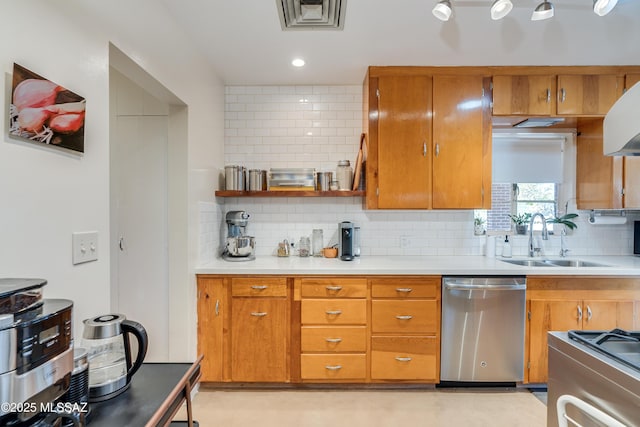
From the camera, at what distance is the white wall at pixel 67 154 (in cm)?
96

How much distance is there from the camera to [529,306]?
2.37 metres

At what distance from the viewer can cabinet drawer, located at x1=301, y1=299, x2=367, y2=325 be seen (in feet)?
7.75

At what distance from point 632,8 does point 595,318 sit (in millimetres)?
2000

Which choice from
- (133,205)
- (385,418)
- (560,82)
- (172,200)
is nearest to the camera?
(385,418)

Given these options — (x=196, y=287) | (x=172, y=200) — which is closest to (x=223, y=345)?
(x=196, y=287)

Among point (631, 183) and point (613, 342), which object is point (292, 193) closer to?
point (613, 342)

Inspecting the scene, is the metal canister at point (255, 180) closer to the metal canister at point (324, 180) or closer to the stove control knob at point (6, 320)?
the metal canister at point (324, 180)

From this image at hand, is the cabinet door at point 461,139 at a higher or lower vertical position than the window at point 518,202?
higher

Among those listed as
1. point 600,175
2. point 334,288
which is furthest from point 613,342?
point 600,175

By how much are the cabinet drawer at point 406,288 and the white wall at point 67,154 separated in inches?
65.8

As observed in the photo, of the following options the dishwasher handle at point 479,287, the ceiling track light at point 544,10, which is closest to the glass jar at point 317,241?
the dishwasher handle at point 479,287

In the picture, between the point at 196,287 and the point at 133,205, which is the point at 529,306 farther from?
the point at 133,205

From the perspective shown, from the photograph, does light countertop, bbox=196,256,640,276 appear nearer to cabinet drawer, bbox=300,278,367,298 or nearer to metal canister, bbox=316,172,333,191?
cabinet drawer, bbox=300,278,367,298

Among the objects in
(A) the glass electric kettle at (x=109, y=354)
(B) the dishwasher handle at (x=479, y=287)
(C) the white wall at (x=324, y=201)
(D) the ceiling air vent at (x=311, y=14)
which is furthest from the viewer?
(C) the white wall at (x=324, y=201)
